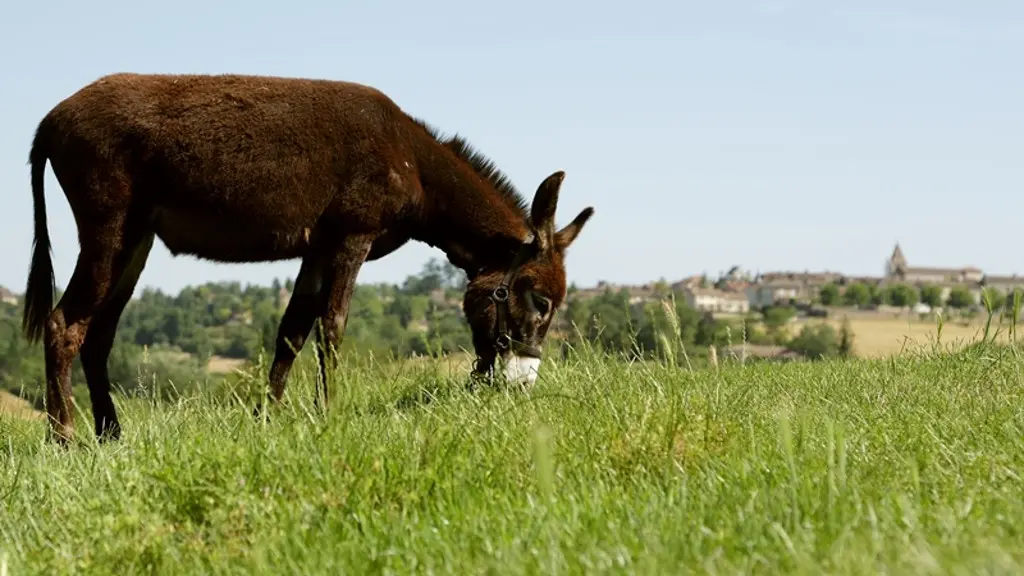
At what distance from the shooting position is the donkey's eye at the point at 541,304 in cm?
894

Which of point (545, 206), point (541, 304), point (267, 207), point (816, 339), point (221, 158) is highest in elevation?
point (221, 158)

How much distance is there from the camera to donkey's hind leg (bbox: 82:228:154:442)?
8.47 m

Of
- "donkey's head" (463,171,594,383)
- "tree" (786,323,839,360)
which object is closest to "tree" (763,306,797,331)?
"tree" (786,323,839,360)

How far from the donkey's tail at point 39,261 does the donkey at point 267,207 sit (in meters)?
0.01

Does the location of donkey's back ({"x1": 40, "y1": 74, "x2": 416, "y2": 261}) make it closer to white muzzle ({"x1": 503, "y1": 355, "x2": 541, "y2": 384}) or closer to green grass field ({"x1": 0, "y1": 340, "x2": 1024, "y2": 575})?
white muzzle ({"x1": 503, "y1": 355, "x2": 541, "y2": 384})

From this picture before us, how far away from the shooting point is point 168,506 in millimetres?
4312

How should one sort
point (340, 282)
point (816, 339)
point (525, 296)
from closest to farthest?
point (340, 282) → point (525, 296) → point (816, 339)

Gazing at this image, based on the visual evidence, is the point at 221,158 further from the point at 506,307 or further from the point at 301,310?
the point at 506,307

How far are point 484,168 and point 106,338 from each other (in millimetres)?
3243

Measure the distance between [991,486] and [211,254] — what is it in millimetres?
6067

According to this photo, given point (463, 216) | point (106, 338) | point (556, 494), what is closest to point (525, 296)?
point (463, 216)

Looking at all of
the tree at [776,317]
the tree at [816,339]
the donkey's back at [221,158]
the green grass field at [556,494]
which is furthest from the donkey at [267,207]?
the tree at [776,317]

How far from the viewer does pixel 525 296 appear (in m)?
8.95

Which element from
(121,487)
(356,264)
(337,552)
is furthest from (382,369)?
(337,552)
